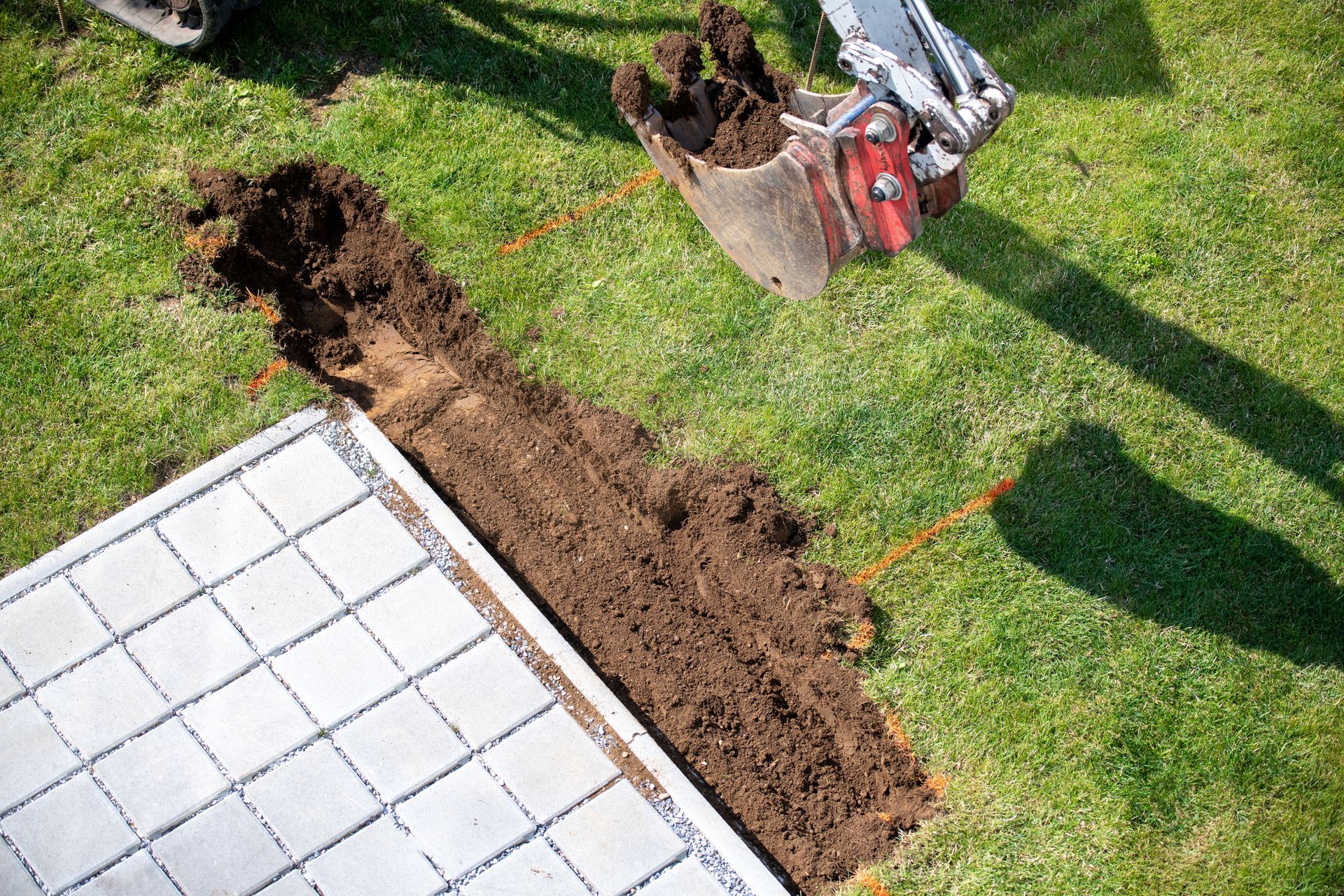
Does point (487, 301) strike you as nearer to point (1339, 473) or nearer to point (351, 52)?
point (351, 52)

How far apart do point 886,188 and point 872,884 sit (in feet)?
9.48

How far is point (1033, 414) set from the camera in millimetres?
5570

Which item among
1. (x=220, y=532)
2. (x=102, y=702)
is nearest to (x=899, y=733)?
(x=220, y=532)

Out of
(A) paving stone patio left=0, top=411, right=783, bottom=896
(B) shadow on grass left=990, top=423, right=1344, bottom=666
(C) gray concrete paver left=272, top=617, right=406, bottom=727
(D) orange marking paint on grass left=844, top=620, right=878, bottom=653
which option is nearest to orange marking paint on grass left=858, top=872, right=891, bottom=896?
(A) paving stone patio left=0, top=411, right=783, bottom=896

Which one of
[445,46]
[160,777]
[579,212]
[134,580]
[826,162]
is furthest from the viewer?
[445,46]

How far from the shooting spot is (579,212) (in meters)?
6.32

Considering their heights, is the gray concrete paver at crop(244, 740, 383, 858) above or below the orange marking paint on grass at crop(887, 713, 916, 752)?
above

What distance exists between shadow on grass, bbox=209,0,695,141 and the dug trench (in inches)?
42.7

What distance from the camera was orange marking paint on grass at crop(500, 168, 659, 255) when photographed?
6215 mm

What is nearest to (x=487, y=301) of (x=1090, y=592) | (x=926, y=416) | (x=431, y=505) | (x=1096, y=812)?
(x=431, y=505)

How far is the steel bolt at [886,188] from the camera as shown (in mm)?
4289

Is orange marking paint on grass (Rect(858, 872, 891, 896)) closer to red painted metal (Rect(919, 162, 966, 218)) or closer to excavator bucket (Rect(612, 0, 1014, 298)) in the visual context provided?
excavator bucket (Rect(612, 0, 1014, 298))

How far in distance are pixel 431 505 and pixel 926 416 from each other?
2560mm

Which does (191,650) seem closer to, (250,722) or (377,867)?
(250,722)
